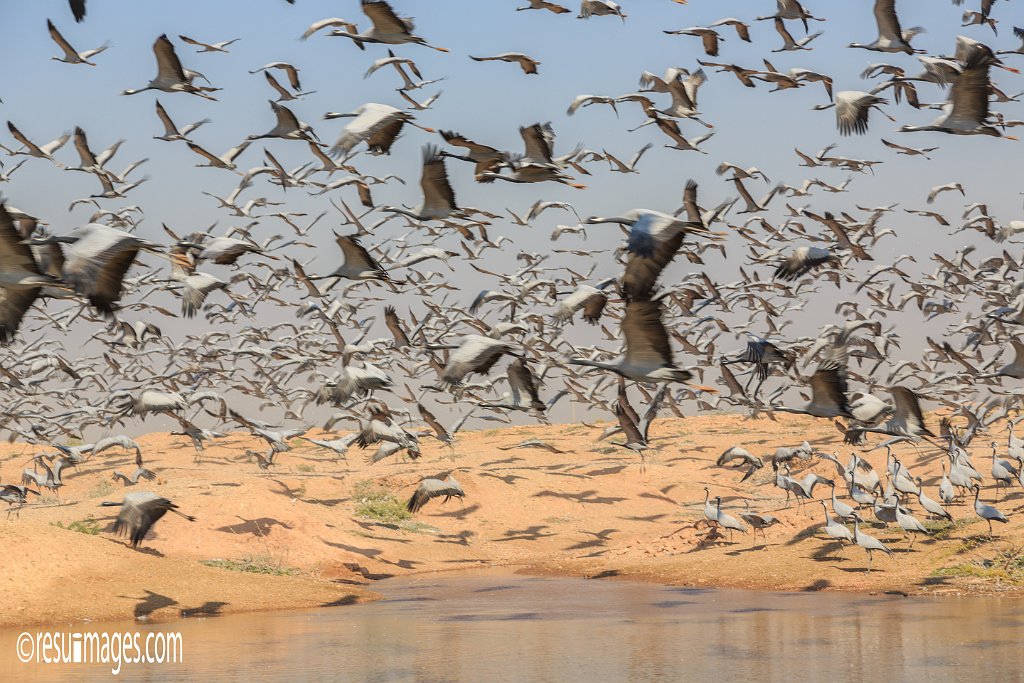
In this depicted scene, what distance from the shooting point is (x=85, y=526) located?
26.2 meters

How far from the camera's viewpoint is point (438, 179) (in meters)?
19.6

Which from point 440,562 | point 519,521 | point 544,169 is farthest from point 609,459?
point 544,169

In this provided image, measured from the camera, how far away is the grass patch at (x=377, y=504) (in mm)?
33844

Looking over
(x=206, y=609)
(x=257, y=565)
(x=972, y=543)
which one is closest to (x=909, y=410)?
(x=972, y=543)

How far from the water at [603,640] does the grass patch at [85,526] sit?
5210 millimetres

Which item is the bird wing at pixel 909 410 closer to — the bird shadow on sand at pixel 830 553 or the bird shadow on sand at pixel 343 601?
the bird shadow on sand at pixel 830 553

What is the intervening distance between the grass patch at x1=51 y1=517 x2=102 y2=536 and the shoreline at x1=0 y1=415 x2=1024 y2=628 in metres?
0.06

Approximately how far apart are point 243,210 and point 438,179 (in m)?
10.5

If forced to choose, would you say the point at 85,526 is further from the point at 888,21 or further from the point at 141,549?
the point at 888,21

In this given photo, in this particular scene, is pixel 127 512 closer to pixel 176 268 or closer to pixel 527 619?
pixel 176 268

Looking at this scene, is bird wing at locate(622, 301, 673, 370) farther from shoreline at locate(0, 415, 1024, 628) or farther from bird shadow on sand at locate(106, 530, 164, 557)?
bird shadow on sand at locate(106, 530, 164, 557)

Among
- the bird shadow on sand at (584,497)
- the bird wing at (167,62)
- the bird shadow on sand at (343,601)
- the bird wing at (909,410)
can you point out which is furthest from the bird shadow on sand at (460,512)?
the bird wing at (167,62)

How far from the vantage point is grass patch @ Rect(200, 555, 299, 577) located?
25750 mm

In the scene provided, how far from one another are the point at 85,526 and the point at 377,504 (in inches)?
396
